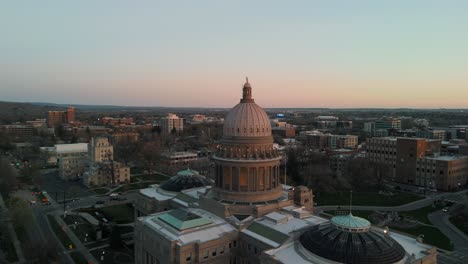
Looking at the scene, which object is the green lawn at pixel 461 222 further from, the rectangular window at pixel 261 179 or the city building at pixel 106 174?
the city building at pixel 106 174

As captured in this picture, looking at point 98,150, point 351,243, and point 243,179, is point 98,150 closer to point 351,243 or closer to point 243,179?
point 243,179

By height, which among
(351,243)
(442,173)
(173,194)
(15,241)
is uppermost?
(351,243)

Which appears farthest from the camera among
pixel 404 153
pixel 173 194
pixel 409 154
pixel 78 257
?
pixel 404 153

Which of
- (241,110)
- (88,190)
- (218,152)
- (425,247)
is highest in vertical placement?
(241,110)

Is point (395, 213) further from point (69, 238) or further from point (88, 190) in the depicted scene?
point (88, 190)

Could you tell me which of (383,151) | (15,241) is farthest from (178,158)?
(15,241)

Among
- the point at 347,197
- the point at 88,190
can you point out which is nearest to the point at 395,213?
the point at 347,197

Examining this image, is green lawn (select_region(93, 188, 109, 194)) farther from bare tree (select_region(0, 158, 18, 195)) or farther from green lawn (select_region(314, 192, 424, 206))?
green lawn (select_region(314, 192, 424, 206))
